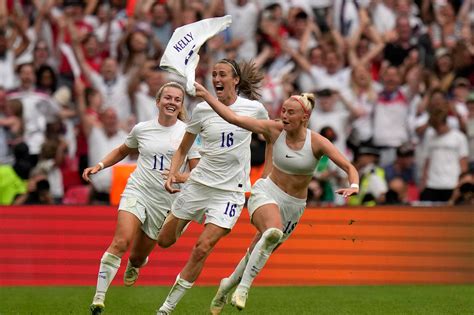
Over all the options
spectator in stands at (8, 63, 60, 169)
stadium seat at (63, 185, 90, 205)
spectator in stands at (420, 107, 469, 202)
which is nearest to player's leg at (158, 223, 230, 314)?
stadium seat at (63, 185, 90, 205)

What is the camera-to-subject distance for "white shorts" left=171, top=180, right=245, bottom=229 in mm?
11602

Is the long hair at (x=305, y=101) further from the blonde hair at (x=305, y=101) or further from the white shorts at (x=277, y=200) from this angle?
the white shorts at (x=277, y=200)

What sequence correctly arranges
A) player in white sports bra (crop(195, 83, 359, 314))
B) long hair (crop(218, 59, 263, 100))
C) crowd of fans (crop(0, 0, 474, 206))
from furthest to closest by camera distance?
crowd of fans (crop(0, 0, 474, 206)) < long hair (crop(218, 59, 263, 100)) < player in white sports bra (crop(195, 83, 359, 314))

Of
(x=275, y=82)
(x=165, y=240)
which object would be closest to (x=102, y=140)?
(x=275, y=82)

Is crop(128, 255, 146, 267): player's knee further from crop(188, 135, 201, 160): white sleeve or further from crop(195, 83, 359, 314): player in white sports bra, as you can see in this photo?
crop(195, 83, 359, 314): player in white sports bra

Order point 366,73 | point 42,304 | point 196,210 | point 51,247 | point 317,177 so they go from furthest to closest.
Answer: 1. point 366,73
2. point 317,177
3. point 51,247
4. point 42,304
5. point 196,210

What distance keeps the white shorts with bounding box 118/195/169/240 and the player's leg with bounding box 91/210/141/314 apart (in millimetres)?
72

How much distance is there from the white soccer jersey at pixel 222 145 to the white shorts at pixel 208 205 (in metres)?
0.07

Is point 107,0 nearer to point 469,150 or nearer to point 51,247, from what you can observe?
point 51,247

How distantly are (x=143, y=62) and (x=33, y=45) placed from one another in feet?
6.27

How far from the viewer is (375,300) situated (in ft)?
47.4

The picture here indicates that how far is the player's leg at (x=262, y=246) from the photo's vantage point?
11.0 meters

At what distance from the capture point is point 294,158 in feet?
37.8

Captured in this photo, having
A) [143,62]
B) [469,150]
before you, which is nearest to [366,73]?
[469,150]
